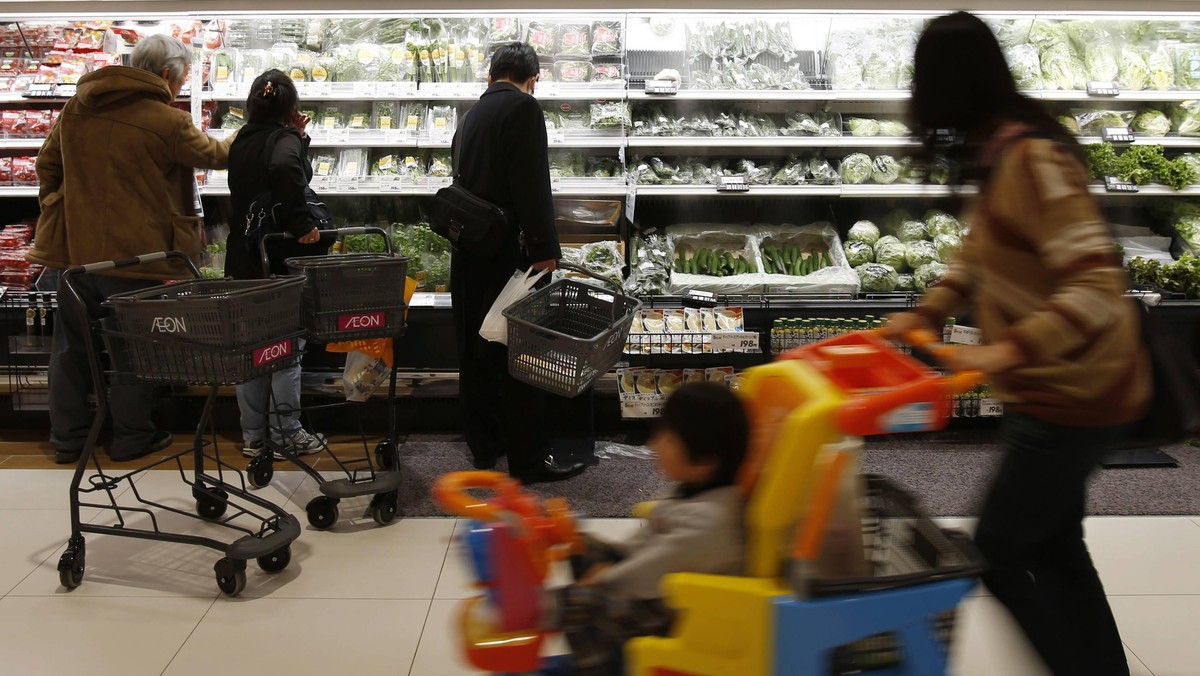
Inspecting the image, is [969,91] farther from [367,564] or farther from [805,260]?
[805,260]

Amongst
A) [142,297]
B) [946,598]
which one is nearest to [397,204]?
[142,297]

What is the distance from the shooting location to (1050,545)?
2129 mm

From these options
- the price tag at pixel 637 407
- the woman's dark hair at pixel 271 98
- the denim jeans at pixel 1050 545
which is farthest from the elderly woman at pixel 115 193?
the denim jeans at pixel 1050 545

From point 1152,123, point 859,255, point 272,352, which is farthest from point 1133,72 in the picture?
point 272,352

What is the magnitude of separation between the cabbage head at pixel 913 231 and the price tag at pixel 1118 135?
0.96 meters

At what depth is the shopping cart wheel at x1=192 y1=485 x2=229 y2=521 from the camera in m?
3.61

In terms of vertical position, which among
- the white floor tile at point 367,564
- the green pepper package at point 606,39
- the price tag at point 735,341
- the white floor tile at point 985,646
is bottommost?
the white floor tile at point 367,564

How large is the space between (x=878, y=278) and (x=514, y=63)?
2.10 metres

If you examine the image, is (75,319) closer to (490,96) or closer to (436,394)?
(436,394)

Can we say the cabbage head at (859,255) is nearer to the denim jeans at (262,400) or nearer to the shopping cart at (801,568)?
the denim jeans at (262,400)

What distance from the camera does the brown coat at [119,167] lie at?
4.21 meters

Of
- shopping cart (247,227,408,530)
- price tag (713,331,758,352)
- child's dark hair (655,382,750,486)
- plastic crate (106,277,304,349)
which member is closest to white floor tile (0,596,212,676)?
shopping cart (247,227,408,530)

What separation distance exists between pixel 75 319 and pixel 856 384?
3690 mm

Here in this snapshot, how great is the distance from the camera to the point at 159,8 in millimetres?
4543
